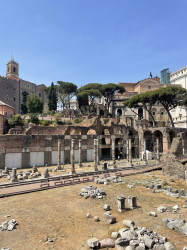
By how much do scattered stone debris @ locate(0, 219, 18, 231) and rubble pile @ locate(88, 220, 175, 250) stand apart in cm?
394

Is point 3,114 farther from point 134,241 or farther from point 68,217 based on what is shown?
point 134,241

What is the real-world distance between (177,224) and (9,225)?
786 cm

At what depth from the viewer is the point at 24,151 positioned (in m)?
27.2

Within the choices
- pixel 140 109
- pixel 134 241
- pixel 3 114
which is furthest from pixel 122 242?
pixel 140 109

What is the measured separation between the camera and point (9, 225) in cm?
866

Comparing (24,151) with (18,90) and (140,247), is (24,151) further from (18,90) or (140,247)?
(18,90)

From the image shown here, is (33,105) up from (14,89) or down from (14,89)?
down

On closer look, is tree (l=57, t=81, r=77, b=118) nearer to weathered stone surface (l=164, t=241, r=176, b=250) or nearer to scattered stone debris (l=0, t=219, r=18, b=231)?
scattered stone debris (l=0, t=219, r=18, b=231)

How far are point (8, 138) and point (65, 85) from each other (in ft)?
116

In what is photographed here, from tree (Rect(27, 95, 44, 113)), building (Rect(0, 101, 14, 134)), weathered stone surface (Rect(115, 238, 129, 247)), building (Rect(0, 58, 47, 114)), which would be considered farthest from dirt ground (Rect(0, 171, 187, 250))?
building (Rect(0, 58, 47, 114))

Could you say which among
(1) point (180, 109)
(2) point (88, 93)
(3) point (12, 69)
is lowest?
(1) point (180, 109)

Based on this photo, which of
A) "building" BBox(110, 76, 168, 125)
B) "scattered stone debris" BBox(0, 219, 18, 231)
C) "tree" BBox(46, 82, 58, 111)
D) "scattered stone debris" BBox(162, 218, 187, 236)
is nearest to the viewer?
"scattered stone debris" BBox(162, 218, 187, 236)

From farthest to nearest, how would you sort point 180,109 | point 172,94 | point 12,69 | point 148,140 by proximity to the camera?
point 12,69, point 180,109, point 148,140, point 172,94

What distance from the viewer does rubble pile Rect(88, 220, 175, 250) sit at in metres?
6.91
